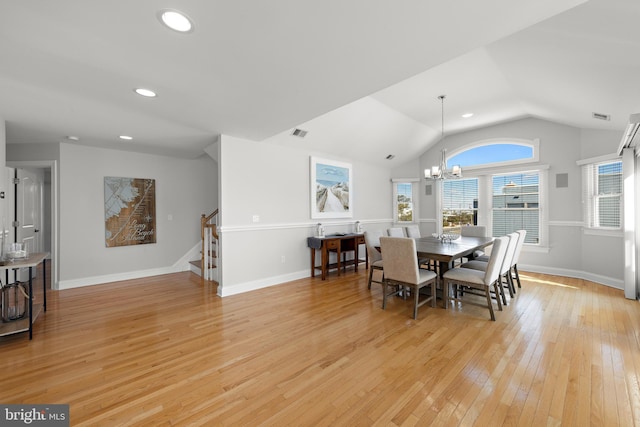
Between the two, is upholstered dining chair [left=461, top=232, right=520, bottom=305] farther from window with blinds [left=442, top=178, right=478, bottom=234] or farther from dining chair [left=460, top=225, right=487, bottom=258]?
window with blinds [left=442, top=178, right=478, bottom=234]

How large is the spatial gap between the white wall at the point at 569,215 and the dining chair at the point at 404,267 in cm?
341

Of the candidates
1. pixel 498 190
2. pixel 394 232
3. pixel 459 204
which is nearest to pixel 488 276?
pixel 394 232

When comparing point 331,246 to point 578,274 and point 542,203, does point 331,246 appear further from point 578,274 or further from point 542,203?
point 578,274

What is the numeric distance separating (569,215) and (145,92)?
6.86m

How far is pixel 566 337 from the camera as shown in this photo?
2.65m

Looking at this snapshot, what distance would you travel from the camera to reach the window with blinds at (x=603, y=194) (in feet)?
14.3

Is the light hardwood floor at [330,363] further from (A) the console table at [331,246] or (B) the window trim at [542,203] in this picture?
(B) the window trim at [542,203]

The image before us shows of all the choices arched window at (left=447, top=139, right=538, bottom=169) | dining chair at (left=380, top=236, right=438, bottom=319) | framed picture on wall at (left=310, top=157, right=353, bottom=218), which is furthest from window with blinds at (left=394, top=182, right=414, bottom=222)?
dining chair at (left=380, top=236, right=438, bottom=319)

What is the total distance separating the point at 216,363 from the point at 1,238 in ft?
10.5

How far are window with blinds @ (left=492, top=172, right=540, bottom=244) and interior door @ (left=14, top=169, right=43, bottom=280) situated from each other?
898 cm

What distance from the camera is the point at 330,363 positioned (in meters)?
2.24

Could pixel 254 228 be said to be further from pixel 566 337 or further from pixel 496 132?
pixel 496 132

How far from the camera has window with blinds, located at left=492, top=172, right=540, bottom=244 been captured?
5.42 metres

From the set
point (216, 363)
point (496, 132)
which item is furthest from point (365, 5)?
point (496, 132)
